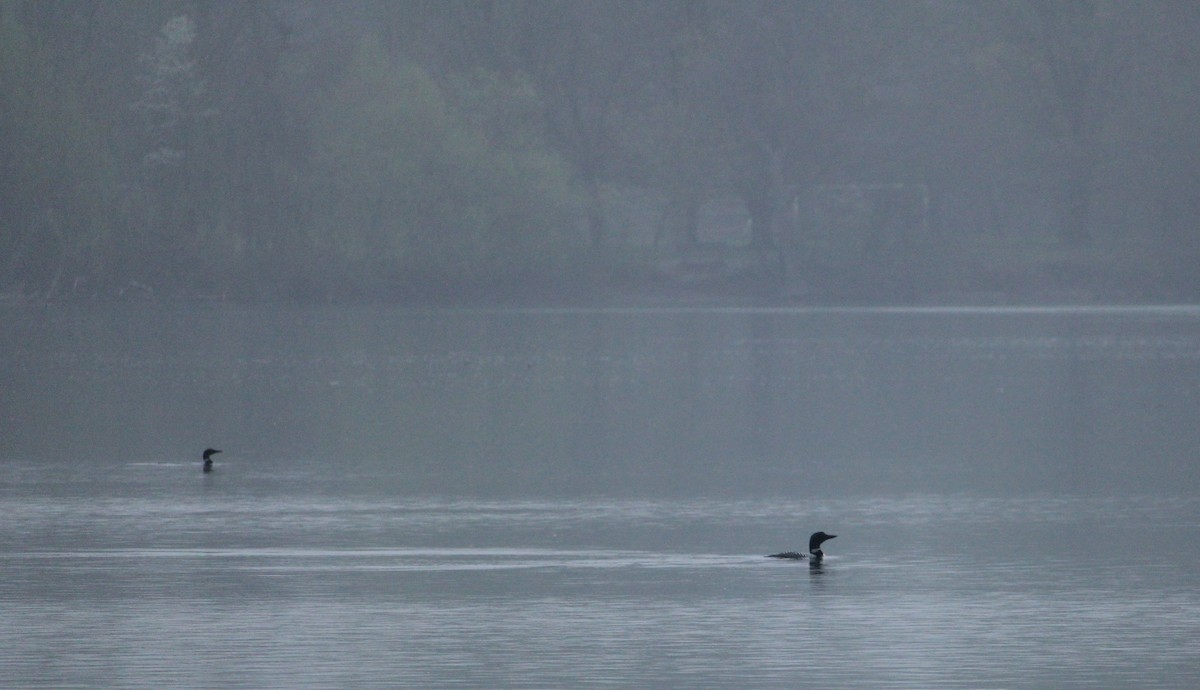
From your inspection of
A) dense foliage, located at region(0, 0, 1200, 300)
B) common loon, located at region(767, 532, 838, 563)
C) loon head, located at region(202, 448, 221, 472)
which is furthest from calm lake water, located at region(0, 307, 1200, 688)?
dense foliage, located at region(0, 0, 1200, 300)

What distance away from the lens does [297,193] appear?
102 m

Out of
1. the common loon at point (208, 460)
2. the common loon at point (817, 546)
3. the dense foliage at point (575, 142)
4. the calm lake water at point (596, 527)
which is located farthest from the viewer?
the dense foliage at point (575, 142)

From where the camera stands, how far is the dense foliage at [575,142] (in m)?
99.4

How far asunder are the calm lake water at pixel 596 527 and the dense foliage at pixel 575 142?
132 feet

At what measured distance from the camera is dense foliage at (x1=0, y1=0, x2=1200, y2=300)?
99.4 m

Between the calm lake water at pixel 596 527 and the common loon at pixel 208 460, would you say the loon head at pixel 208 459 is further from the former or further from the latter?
the calm lake water at pixel 596 527

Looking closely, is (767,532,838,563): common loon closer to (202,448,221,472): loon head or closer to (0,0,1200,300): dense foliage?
(202,448,221,472): loon head

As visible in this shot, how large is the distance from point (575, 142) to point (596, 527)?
8597 cm

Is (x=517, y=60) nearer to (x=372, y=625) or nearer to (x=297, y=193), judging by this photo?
(x=297, y=193)

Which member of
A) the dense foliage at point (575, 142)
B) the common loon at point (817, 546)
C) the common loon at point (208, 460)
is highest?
the dense foliage at point (575, 142)

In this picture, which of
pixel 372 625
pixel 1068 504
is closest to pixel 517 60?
pixel 1068 504

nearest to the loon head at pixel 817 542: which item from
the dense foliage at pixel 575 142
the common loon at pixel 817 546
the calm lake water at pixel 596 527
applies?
the common loon at pixel 817 546

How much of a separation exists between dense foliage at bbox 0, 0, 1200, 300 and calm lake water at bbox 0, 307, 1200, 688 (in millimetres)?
40240

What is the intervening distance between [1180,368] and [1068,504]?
1214 inches
